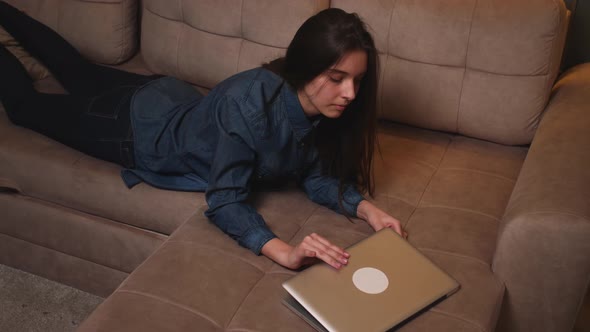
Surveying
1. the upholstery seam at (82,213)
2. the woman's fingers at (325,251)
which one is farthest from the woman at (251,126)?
the upholstery seam at (82,213)

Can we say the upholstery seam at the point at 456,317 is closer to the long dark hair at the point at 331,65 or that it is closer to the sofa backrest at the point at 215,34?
the long dark hair at the point at 331,65

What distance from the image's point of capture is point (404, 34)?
1.82 m

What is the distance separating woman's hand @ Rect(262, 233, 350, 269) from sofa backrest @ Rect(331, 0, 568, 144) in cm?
70

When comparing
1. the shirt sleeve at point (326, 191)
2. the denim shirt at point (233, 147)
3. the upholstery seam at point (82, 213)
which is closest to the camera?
the denim shirt at point (233, 147)

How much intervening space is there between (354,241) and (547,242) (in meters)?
0.42

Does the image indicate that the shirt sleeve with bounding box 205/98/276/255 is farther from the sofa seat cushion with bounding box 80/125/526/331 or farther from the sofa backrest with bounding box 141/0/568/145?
the sofa backrest with bounding box 141/0/568/145

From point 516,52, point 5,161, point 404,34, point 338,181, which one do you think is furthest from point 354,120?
point 5,161

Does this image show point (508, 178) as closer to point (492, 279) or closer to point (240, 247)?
point (492, 279)

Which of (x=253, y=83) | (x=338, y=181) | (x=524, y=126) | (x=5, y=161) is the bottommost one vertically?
(x=5, y=161)

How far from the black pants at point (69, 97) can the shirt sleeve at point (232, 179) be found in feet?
1.19

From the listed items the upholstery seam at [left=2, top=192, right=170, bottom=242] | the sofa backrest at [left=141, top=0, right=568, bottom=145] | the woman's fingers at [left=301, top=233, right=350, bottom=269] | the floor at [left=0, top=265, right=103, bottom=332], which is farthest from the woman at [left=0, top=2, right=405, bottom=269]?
the floor at [left=0, top=265, right=103, bottom=332]

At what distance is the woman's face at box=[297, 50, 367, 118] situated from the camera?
4.48 ft

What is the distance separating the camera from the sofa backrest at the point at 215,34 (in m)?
1.91

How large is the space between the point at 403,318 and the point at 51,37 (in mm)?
1507
